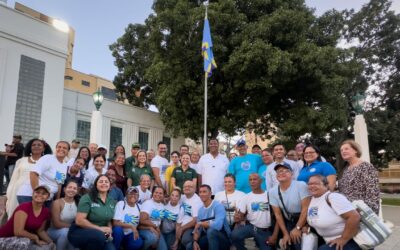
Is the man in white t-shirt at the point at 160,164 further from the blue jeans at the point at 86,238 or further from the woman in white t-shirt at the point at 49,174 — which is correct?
the blue jeans at the point at 86,238

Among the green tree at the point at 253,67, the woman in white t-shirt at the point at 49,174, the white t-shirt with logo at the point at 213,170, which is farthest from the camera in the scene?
the green tree at the point at 253,67

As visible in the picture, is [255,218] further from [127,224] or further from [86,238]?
[86,238]

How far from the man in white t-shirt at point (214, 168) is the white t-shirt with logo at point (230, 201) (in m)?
0.84

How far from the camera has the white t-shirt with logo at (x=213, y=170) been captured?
6582 millimetres

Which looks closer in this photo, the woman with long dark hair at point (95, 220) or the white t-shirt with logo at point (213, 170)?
the woman with long dark hair at point (95, 220)

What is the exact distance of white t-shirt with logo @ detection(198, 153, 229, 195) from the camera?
658cm

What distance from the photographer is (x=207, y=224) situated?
17.3 ft

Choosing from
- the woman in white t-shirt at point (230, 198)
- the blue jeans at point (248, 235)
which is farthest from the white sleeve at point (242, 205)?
the blue jeans at point (248, 235)

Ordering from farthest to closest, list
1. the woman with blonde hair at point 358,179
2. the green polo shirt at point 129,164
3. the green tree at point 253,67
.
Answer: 1. the green tree at point 253,67
2. the green polo shirt at point 129,164
3. the woman with blonde hair at point 358,179

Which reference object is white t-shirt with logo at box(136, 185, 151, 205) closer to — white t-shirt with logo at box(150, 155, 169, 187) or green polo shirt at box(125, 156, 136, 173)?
green polo shirt at box(125, 156, 136, 173)

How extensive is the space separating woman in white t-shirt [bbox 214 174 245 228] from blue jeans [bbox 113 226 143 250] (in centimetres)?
150

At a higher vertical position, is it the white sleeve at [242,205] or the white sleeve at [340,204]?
the white sleeve at [340,204]

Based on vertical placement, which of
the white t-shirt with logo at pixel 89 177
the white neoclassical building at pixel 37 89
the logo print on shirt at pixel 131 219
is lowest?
the logo print on shirt at pixel 131 219

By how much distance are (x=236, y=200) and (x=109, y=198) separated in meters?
2.09
